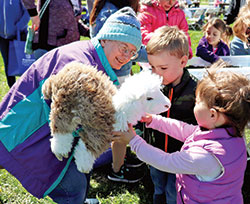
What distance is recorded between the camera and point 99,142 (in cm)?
151

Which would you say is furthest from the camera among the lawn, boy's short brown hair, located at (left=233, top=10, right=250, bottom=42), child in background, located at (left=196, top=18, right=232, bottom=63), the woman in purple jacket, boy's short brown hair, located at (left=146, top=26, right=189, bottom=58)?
child in background, located at (left=196, top=18, right=232, bottom=63)

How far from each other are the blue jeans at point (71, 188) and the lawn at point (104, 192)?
0.83 meters

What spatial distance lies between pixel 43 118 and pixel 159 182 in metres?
1.25

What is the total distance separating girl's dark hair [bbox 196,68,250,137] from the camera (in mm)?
1476

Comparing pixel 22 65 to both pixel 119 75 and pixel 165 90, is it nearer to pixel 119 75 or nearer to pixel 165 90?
pixel 119 75

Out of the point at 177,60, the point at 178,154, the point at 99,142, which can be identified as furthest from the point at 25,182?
the point at 177,60

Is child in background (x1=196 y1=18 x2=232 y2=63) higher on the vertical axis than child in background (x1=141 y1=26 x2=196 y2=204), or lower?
lower

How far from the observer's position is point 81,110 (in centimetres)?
142

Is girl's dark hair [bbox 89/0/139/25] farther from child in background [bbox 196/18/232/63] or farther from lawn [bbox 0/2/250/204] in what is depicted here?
child in background [bbox 196/18/232/63]

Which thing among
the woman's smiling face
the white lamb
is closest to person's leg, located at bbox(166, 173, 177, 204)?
the white lamb

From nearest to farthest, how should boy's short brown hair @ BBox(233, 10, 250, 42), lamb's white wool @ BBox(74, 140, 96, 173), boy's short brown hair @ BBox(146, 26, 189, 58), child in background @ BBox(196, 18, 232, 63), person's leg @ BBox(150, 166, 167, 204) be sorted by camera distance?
1. lamb's white wool @ BBox(74, 140, 96, 173)
2. boy's short brown hair @ BBox(146, 26, 189, 58)
3. person's leg @ BBox(150, 166, 167, 204)
4. boy's short brown hair @ BBox(233, 10, 250, 42)
5. child in background @ BBox(196, 18, 232, 63)

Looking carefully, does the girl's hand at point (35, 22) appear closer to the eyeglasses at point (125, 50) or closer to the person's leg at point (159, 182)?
the eyeglasses at point (125, 50)

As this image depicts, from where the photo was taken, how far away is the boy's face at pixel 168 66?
2021 mm

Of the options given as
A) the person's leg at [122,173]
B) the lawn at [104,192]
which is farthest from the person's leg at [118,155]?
the lawn at [104,192]
